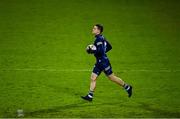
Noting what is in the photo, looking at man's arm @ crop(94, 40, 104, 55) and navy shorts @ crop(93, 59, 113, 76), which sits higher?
man's arm @ crop(94, 40, 104, 55)

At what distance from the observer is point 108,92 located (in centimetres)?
1524

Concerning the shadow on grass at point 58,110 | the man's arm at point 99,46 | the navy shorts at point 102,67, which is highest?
the man's arm at point 99,46

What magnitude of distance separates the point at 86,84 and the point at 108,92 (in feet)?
3.66

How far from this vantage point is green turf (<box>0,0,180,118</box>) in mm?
13898

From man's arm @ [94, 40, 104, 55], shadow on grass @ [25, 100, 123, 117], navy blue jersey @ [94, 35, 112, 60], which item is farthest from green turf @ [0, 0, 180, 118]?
man's arm @ [94, 40, 104, 55]

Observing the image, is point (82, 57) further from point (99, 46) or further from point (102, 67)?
point (99, 46)

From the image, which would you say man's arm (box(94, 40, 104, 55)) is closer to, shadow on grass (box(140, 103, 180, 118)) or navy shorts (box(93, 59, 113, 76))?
navy shorts (box(93, 59, 113, 76))

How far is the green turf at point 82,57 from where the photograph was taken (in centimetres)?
1390

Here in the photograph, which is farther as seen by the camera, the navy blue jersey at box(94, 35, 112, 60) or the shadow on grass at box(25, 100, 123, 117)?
the navy blue jersey at box(94, 35, 112, 60)

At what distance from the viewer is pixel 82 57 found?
1973cm

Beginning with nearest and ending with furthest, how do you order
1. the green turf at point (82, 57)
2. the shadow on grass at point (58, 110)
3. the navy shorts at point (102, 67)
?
the shadow on grass at point (58, 110), the green turf at point (82, 57), the navy shorts at point (102, 67)

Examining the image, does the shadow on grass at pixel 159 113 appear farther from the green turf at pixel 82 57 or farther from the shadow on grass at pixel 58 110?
the shadow on grass at pixel 58 110

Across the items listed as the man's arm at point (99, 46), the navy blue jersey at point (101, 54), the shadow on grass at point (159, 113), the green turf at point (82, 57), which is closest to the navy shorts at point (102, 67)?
the navy blue jersey at point (101, 54)

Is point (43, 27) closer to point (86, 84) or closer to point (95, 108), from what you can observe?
point (86, 84)
